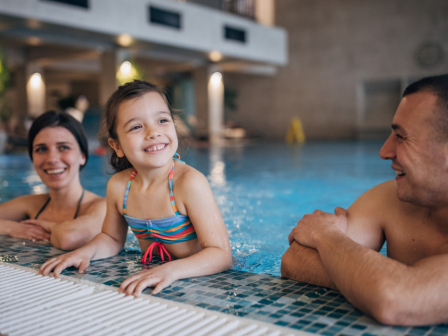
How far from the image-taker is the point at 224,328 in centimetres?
121

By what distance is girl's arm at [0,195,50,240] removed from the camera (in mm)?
2627

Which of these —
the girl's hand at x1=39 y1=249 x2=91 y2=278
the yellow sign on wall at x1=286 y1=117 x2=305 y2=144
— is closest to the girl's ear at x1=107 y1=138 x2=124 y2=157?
the girl's hand at x1=39 y1=249 x2=91 y2=278

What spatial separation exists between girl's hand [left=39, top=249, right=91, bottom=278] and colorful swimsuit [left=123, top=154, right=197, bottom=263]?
0.27m

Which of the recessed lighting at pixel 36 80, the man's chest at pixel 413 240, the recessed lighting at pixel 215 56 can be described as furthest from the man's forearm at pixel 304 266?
the recessed lighting at pixel 36 80

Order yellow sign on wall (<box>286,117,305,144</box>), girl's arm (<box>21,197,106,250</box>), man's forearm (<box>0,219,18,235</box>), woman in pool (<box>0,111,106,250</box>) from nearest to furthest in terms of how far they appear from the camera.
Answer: girl's arm (<box>21,197,106,250</box>) < woman in pool (<box>0,111,106,250</box>) < man's forearm (<box>0,219,18,235</box>) < yellow sign on wall (<box>286,117,305,144</box>)

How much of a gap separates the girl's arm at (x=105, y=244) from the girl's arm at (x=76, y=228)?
33 cm

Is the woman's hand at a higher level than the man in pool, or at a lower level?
lower

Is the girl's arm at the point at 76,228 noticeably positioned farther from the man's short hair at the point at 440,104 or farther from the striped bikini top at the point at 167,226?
the man's short hair at the point at 440,104

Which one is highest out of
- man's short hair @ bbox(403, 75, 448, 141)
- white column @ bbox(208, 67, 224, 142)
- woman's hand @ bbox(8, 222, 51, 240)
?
white column @ bbox(208, 67, 224, 142)

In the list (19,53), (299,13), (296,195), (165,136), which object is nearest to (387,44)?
(299,13)

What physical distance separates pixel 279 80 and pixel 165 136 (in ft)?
71.6

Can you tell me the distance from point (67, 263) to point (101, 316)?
60 centimetres

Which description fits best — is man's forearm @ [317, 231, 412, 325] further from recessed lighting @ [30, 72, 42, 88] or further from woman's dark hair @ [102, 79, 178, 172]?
recessed lighting @ [30, 72, 42, 88]

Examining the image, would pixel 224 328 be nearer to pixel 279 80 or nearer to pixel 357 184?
pixel 357 184
